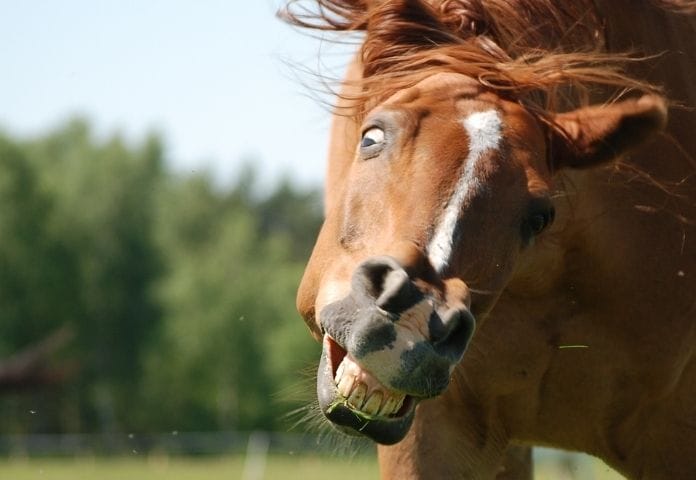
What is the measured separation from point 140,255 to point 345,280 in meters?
58.2

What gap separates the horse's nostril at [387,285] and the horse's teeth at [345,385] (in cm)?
28

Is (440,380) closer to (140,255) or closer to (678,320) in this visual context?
(678,320)

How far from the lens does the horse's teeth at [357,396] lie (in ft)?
11.8

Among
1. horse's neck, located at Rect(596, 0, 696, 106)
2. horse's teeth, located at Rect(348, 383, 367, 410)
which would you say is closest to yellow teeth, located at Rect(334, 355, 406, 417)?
horse's teeth, located at Rect(348, 383, 367, 410)

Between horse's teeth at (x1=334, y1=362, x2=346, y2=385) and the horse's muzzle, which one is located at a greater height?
the horse's muzzle

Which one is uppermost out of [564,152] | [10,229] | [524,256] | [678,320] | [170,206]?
[564,152]

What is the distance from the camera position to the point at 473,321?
3.53 meters

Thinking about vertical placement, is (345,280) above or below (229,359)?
above

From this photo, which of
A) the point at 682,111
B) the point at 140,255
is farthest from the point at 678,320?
the point at 140,255

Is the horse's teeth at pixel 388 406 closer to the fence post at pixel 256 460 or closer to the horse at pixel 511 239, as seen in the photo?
the horse at pixel 511 239

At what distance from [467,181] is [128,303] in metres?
56.3

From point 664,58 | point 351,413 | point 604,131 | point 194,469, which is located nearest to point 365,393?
point 351,413

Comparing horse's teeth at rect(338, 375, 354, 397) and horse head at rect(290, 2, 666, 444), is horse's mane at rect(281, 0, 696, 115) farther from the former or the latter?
horse's teeth at rect(338, 375, 354, 397)

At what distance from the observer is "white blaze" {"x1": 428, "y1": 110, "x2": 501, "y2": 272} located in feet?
12.0
